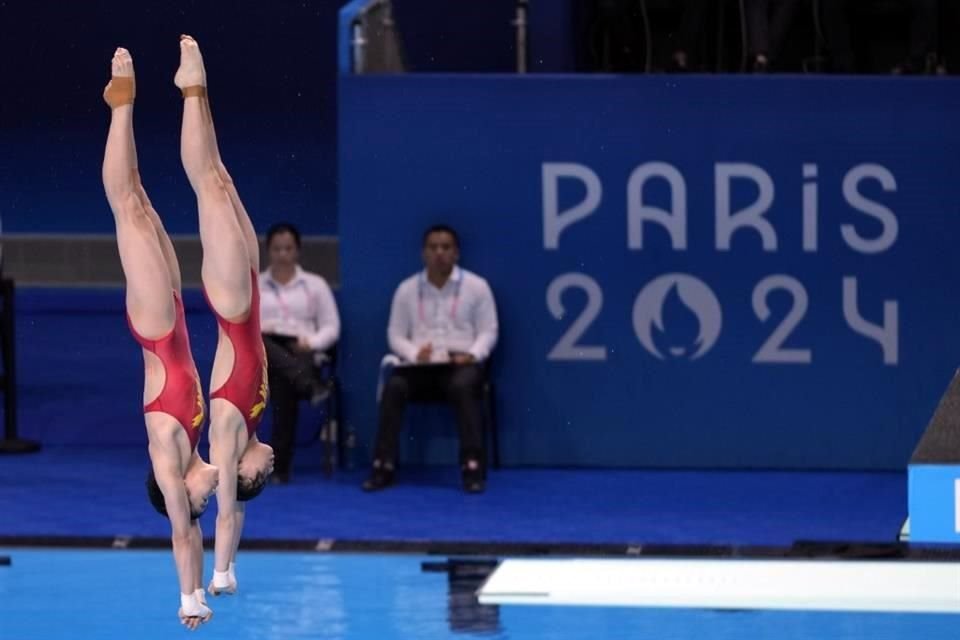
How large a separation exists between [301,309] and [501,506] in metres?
1.89

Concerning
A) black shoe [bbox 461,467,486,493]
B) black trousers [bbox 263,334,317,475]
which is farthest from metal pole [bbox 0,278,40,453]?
black shoe [bbox 461,467,486,493]

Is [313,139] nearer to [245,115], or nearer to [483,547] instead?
[245,115]

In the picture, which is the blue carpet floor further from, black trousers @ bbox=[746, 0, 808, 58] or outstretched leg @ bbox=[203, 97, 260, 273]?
outstretched leg @ bbox=[203, 97, 260, 273]

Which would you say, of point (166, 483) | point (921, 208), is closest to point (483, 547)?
point (921, 208)

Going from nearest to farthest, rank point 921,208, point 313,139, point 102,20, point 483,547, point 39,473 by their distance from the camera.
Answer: point 102,20 < point 313,139 < point 483,547 < point 39,473 < point 921,208

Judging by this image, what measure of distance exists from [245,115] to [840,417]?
25.3ft

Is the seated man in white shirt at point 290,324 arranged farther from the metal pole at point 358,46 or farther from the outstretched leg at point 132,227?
the outstretched leg at point 132,227

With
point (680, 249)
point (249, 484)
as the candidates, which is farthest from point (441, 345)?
point (249, 484)

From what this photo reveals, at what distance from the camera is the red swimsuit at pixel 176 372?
12.4ft

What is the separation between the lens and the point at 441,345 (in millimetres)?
11742

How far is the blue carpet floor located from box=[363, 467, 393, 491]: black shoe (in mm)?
49

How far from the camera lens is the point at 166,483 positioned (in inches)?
155

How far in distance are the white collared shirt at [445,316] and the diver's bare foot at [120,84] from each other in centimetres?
779

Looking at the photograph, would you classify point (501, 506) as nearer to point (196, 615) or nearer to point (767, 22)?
point (767, 22)
